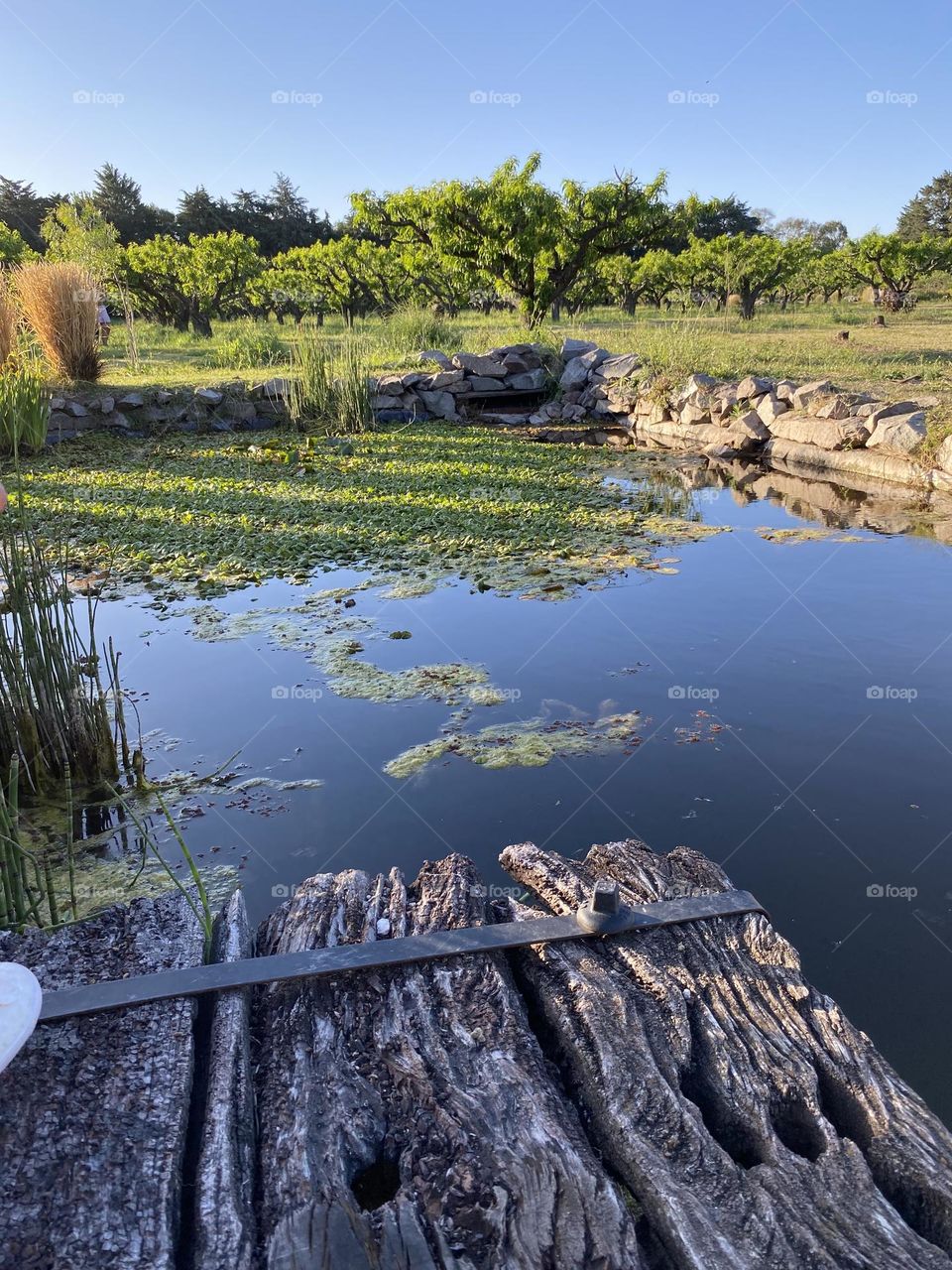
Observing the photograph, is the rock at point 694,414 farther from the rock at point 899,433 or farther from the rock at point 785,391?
the rock at point 899,433

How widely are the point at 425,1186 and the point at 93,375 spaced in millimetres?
10979

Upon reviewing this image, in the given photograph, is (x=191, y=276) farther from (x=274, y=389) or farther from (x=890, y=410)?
(x=890, y=410)

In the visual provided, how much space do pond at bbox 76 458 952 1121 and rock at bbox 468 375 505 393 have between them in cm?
658

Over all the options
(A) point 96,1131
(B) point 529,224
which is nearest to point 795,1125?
(A) point 96,1131

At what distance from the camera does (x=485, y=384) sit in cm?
1109

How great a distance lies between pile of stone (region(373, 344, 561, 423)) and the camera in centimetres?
1067

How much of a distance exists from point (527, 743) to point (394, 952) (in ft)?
6.33

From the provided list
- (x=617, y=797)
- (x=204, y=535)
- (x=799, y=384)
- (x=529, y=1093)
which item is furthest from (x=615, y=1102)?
(x=799, y=384)

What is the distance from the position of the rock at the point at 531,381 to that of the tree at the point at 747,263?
8657 mm

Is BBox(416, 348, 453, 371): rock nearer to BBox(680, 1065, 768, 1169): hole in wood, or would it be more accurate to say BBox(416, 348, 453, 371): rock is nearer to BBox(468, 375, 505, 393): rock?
BBox(468, 375, 505, 393): rock

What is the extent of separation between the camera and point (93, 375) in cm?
1018

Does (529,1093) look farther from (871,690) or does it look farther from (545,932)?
(871,690)

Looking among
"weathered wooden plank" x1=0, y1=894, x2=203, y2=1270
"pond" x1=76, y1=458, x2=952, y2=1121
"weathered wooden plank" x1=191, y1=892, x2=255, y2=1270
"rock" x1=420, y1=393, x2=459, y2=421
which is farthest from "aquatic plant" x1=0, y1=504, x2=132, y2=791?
"rock" x1=420, y1=393, x2=459, y2=421

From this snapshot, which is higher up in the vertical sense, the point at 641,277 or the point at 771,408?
the point at 641,277
